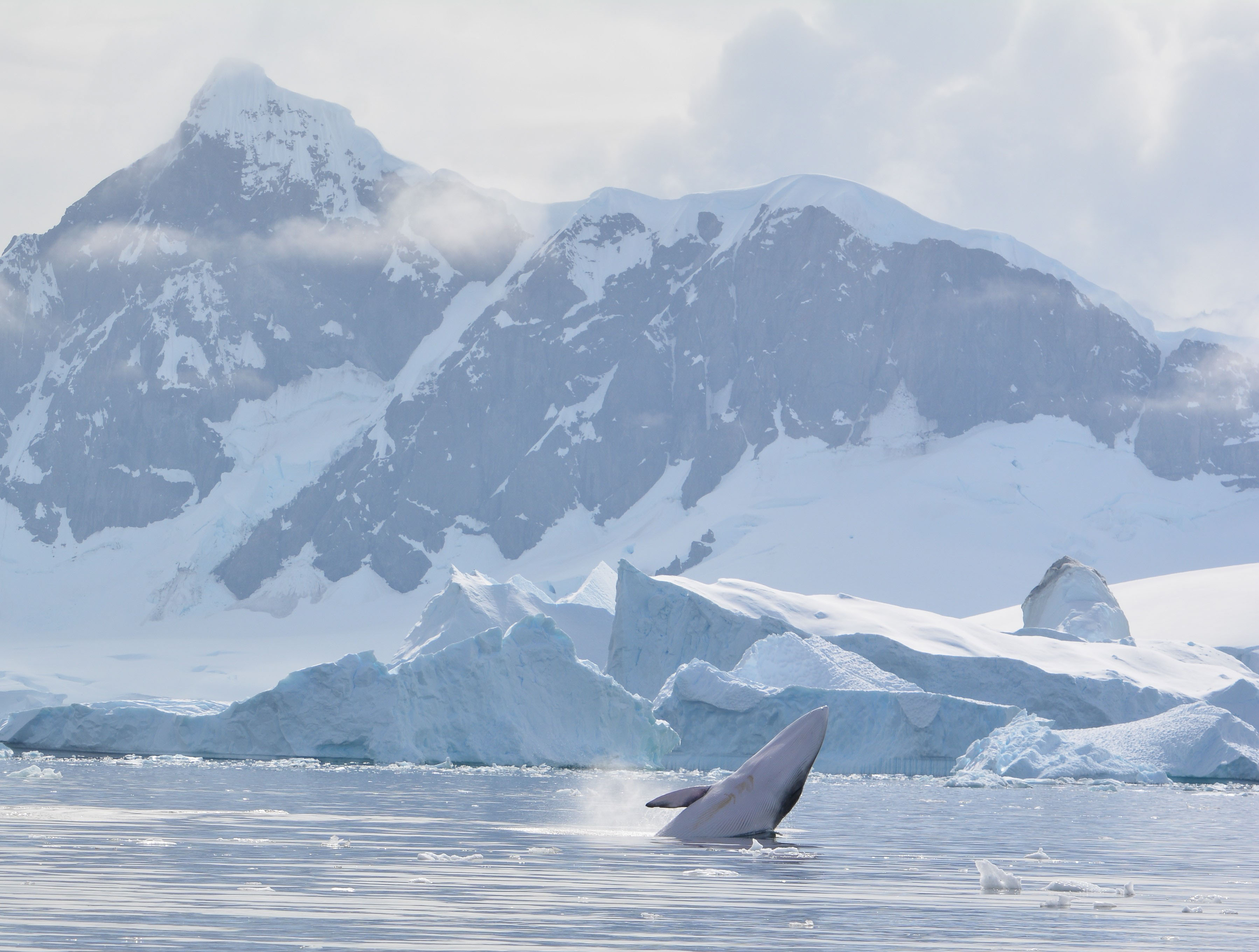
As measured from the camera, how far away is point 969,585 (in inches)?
5374

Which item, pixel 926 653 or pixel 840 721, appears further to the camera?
pixel 926 653

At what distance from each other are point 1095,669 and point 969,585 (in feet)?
269

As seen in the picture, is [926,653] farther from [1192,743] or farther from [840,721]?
[1192,743]

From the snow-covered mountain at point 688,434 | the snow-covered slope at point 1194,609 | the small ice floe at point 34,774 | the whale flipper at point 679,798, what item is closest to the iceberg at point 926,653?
the small ice floe at point 34,774

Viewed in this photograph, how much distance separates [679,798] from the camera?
1689cm

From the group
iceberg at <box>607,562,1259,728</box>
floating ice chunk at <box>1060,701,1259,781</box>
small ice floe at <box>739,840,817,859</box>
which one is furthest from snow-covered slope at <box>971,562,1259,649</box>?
small ice floe at <box>739,840,817,859</box>

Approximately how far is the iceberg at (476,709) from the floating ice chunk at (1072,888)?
31245 millimetres

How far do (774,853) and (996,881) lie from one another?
3.63 meters

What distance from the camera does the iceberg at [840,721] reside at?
45.8 meters

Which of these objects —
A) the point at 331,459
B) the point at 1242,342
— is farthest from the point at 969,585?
the point at 331,459

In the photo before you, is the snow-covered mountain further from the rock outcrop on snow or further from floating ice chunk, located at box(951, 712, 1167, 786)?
floating ice chunk, located at box(951, 712, 1167, 786)

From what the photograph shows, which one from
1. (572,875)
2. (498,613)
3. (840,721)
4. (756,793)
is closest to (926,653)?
(840,721)

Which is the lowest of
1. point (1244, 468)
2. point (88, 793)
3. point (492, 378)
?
point (88, 793)

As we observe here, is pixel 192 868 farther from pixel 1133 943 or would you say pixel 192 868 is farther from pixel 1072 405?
pixel 1072 405
